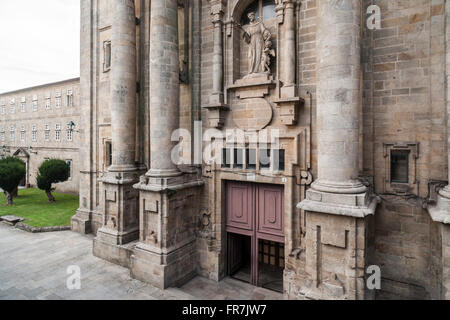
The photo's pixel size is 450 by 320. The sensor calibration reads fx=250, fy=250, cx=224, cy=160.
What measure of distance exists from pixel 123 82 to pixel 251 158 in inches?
231

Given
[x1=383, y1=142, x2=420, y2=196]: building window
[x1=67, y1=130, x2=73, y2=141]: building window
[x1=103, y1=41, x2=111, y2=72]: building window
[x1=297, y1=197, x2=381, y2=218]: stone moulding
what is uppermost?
[x1=103, y1=41, x2=111, y2=72]: building window

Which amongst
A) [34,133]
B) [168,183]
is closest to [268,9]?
[168,183]

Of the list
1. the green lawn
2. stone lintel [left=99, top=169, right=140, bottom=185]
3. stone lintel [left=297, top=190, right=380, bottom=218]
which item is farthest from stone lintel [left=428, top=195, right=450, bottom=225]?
the green lawn

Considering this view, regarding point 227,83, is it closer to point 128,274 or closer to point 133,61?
point 133,61

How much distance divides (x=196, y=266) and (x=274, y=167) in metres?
4.52

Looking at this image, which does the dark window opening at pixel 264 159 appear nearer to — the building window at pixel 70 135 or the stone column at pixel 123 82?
the stone column at pixel 123 82

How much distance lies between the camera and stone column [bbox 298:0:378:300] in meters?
5.22

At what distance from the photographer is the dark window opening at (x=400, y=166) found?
611cm

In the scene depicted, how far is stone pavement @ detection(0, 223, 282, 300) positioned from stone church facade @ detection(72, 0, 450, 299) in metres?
0.39

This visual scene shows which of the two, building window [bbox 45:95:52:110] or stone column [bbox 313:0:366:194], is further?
building window [bbox 45:95:52:110]

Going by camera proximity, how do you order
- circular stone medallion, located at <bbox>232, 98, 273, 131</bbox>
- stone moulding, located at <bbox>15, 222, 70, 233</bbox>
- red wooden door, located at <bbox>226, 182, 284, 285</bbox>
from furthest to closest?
stone moulding, located at <bbox>15, 222, 70, 233</bbox> → red wooden door, located at <bbox>226, 182, 284, 285</bbox> → circular stone medallion, located at <bbox>232, 98, 273, 131</bbox>

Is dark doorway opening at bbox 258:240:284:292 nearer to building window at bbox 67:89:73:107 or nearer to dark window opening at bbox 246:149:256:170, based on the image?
dark window opening at bbox 246:149:256:170

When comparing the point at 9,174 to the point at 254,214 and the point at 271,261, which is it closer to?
the point at 254,214

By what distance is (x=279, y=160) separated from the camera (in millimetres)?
7535
